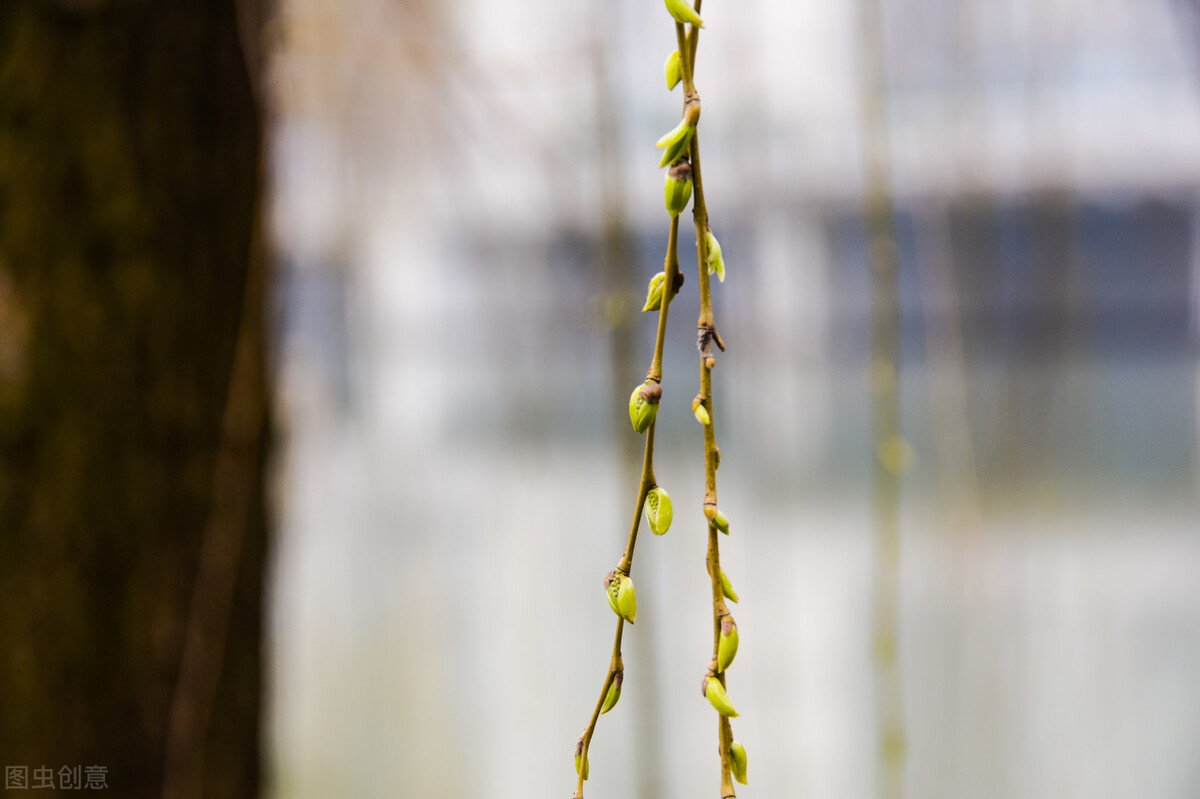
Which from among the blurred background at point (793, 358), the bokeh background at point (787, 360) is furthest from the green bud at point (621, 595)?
the bokeh background at point (787, 360)

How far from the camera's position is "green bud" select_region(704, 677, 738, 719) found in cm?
12

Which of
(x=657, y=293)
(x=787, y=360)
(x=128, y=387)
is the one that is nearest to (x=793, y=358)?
(x=787, y=360)

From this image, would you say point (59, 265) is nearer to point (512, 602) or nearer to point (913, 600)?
point (512, 602)

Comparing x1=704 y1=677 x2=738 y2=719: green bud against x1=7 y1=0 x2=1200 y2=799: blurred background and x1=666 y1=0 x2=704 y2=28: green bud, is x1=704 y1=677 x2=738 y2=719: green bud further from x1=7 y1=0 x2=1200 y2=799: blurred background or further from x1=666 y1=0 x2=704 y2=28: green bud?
x1=7 y1=0 x2=1200 y2=799: blurred background

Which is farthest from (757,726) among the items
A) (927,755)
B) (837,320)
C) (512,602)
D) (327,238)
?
(327,238)

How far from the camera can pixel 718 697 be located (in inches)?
5.1

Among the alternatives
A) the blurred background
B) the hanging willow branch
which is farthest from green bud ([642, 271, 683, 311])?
the blurred background

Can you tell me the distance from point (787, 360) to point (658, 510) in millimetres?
680

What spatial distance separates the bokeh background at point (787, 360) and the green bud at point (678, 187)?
583mm

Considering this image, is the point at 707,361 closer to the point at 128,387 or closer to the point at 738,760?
the point at 738,760

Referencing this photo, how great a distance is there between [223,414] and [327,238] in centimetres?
35

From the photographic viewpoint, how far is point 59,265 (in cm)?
50

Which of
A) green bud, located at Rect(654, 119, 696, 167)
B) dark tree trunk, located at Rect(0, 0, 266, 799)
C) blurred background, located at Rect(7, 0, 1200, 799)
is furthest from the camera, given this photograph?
blurred background, located at Rect(7, 0, 1200, 799)

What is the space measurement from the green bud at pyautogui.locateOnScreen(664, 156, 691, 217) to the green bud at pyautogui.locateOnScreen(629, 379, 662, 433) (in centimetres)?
3
